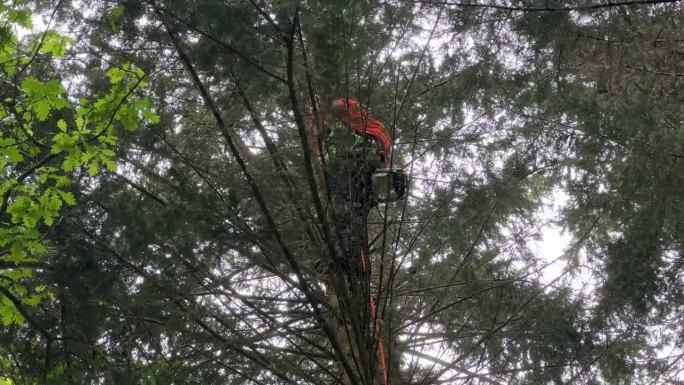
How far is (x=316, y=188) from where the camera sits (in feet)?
13.2

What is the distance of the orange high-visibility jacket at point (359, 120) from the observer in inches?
171

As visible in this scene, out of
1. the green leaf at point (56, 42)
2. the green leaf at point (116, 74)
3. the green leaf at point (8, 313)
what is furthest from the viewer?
the green leaf at point (56, 42)

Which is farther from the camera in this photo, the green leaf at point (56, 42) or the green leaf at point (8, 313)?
the green leaf at point (56, 42)

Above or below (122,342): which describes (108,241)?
above

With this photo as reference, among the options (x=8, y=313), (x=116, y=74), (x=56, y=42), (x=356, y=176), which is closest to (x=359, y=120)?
(x=356, y=176)

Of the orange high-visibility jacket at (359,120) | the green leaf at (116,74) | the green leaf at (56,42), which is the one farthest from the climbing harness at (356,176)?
the green leaf at (56,42)

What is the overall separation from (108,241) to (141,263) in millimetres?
386

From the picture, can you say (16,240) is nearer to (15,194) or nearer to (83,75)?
(15,194)

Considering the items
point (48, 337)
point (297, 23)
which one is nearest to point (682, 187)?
point (297, 23)

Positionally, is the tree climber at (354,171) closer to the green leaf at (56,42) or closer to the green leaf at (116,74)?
the green leaf at (116,74)

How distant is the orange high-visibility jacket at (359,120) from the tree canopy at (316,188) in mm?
114

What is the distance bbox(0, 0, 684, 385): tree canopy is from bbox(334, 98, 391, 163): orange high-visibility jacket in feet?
0.37

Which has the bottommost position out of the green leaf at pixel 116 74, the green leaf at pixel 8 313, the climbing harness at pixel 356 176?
the green leaf at pixel 8 313

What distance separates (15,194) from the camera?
6059 millimetres
